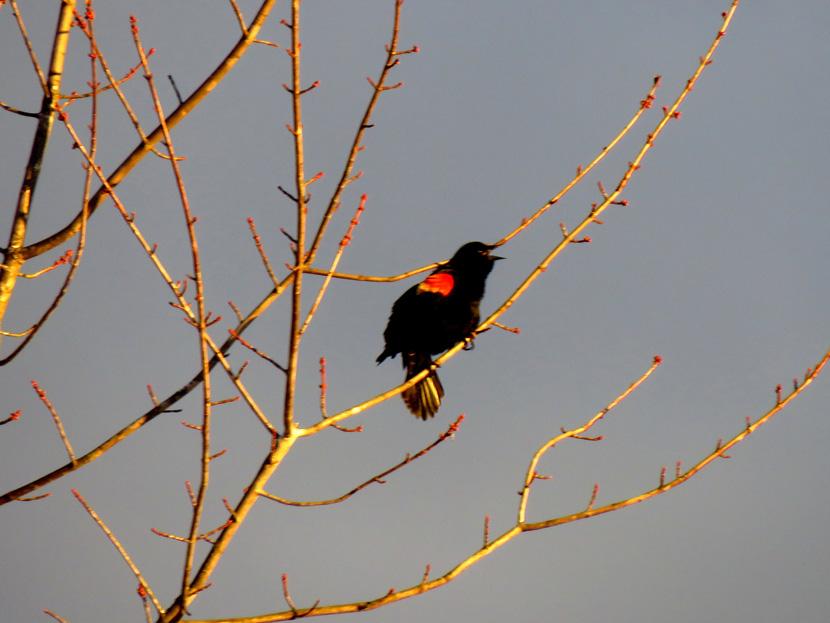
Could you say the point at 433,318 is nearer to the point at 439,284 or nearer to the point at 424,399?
the point at 439,284

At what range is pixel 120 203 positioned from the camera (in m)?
2.85

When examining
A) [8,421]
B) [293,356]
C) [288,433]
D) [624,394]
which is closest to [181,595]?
[288,433]

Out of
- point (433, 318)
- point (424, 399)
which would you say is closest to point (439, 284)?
point (433, 318)

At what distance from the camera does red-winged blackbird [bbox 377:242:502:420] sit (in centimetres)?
665

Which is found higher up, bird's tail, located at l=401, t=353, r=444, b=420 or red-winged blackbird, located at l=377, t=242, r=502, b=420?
red-winged blackbird, located at l=377, t=242, r=502, b=420

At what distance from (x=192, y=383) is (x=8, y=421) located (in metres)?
0.64

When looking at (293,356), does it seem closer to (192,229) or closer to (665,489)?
(192,229)

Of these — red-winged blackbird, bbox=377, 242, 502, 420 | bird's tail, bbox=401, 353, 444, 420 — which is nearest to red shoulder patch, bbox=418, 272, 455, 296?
red-winged blackbird, bbox=377, 242, 502, 420

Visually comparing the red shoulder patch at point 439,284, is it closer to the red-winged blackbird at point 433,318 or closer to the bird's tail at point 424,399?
the red-winged blackbird at point 433,318

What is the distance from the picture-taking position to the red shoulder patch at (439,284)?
680 cm

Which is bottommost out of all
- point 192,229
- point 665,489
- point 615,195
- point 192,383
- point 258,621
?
point 258,621

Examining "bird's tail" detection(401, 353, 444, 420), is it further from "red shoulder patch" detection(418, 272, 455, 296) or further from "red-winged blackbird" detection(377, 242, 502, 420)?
"red shoulder patch" detection(418, 272, 455, 296)

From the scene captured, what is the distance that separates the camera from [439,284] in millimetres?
6863

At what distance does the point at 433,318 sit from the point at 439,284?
1.00ft
